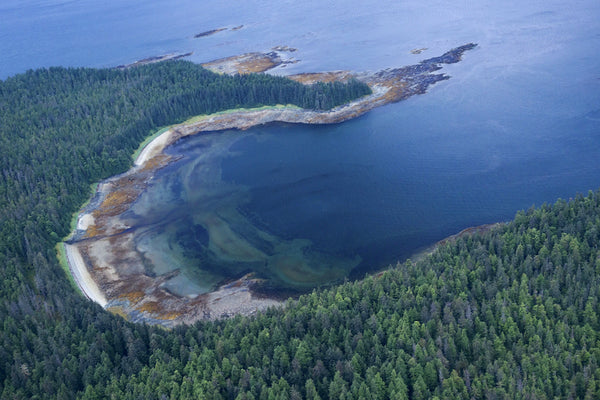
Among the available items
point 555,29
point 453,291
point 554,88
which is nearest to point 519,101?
point 554,88

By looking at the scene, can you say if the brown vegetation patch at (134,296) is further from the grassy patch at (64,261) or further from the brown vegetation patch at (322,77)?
the brown vegetation patch at (322,77)

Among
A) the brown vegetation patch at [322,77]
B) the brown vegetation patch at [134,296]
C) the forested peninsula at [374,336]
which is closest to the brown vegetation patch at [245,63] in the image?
the brown vegetation patch at [322,77]

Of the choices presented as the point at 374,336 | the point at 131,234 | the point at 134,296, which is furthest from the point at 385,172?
the point at 374,336

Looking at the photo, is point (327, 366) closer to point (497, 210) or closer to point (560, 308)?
point (560, 308)

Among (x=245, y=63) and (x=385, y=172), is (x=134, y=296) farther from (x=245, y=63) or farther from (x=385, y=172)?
(x=245, y=63)

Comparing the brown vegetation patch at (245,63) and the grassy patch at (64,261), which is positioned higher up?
the brown vegetation patch at (245,63)

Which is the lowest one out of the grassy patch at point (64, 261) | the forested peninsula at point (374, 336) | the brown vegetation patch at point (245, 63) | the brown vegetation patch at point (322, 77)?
the forested peninsula at point (374, 336)

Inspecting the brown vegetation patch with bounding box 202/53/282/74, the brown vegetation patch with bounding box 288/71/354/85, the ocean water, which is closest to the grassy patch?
the ocean water

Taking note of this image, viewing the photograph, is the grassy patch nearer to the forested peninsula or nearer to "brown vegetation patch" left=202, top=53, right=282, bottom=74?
the forested peninsula
